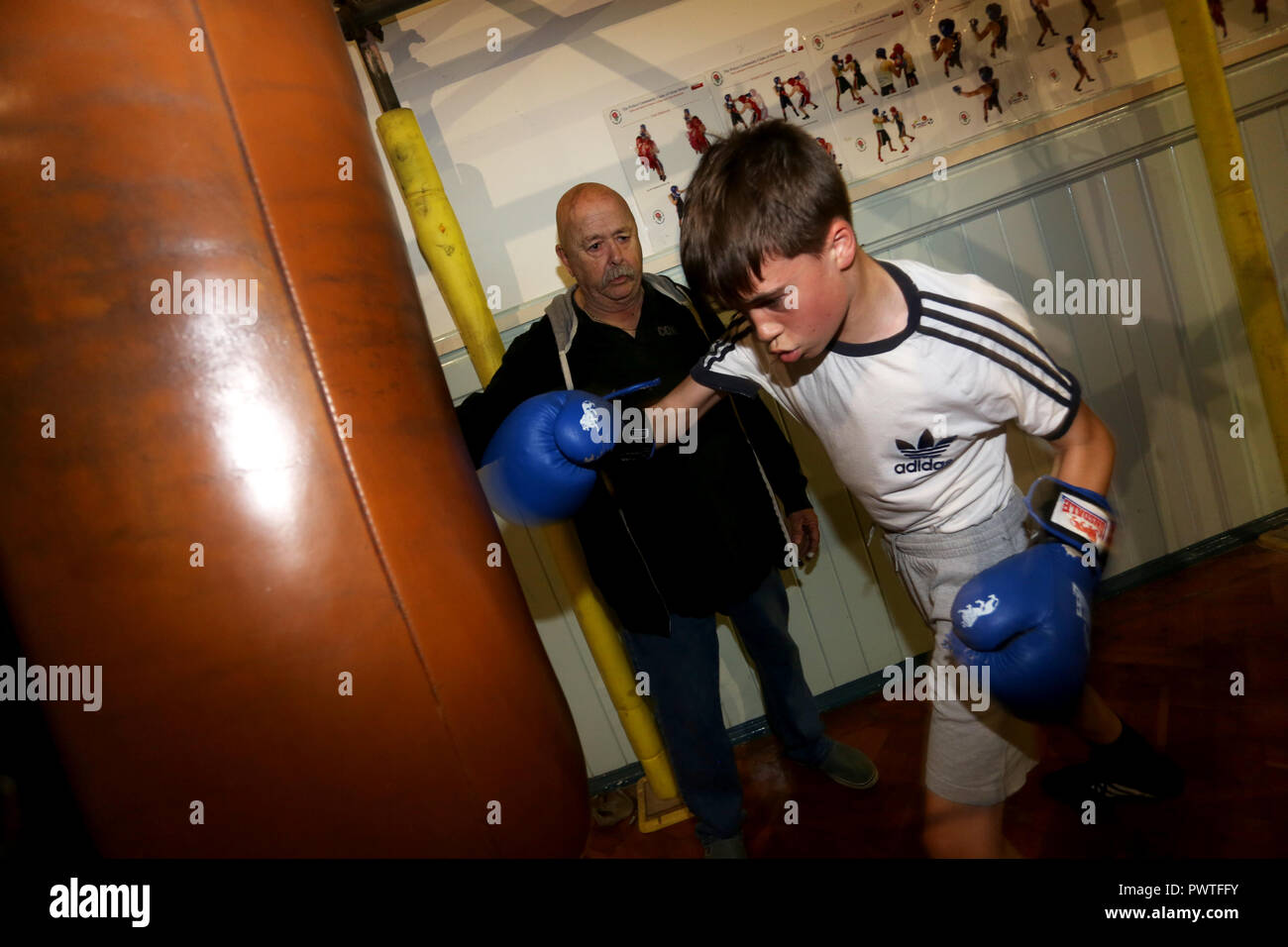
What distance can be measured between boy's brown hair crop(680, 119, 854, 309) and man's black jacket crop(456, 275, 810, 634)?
2.25 ft

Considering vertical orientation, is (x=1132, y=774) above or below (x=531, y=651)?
below

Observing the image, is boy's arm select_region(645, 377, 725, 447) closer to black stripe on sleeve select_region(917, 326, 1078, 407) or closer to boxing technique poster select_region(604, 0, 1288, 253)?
black stripe on sleeve select_region(917, 326, 1078, 407)

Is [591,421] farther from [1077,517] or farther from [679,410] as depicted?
[1077,517]

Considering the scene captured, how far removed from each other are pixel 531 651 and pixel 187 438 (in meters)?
0.58

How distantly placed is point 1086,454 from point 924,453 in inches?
11.3

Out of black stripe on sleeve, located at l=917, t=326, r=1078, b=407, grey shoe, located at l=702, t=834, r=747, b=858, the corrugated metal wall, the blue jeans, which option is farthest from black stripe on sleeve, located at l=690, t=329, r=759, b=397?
grey shoe, located at l=702, t=834, r=747, b=858

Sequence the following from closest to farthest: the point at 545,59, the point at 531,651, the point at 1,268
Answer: the point at 1,268, the point at 531,651, the point at 545,59

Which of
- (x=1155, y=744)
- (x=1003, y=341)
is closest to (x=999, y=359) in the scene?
(x=1003, y=341)

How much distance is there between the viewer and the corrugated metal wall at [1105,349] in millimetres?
2328

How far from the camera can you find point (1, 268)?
2.79 feet

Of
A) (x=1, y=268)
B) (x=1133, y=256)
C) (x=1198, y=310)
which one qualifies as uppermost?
(x=1133, y=256)

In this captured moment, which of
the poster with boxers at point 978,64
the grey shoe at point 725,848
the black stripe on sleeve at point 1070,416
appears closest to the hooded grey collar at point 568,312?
the black stripe on sleeve at point 1070,416
